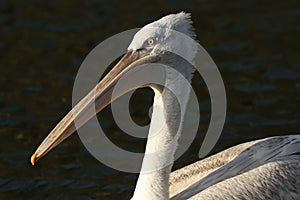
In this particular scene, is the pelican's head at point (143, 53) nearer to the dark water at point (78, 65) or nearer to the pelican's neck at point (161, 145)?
the pelican's neck at point (161, 145)

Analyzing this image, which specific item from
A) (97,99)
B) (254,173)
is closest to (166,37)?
(97,99)

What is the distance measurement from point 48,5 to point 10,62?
162 cm

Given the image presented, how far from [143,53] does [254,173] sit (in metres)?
1.22

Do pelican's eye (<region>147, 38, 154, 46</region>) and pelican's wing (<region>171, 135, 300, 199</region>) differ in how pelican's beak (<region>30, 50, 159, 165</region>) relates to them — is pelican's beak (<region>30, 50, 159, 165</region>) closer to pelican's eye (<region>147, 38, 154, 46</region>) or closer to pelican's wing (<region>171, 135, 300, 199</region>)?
pelican's eye (<region>147, 38, 154, 46</region>)

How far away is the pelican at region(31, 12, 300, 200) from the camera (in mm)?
5746

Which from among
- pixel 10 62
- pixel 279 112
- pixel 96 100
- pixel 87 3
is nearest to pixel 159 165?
pixel 96 100

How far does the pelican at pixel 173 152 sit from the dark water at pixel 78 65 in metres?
1.20

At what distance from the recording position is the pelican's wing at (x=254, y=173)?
19.9ft

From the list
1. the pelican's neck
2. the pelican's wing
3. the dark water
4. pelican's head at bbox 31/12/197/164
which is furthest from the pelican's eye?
the dark water

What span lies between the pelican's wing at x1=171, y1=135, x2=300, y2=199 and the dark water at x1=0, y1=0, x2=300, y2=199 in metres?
1.20

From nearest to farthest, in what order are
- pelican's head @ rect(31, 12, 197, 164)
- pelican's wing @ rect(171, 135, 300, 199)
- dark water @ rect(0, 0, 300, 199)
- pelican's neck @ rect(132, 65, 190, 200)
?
pelican's head @ rect(31, 12, 197, 164) < pelican's neck @ rect(132, 65, 190, 200) < pelican's wing @ rect(171, 135, 300, 199) < dark water @ rect(0, 0, 300, 199)

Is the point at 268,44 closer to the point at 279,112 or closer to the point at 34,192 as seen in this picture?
the point at 279,112

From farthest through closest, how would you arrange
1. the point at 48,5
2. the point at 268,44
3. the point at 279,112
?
the point at 48,5 → the point at 268,44 → the point at 279,112

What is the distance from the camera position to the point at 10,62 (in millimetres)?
9820
